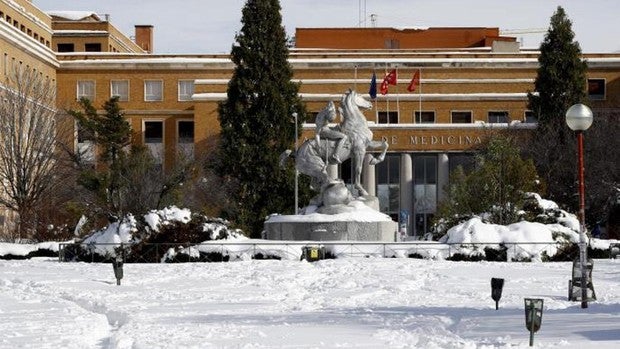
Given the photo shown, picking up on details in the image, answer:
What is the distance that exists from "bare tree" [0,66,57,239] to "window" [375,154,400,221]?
24212 mm

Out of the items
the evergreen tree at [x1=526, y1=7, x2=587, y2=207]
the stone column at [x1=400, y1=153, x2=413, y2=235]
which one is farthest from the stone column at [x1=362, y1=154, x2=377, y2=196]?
the evergreen tree at [x1=526, y1=7, x2=587, y2=207]

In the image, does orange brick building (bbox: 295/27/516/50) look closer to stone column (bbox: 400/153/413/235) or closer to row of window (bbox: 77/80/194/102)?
row of window (bbox: 77/80/194/102)

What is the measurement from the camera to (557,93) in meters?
70.0

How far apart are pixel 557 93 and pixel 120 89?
38443 mm

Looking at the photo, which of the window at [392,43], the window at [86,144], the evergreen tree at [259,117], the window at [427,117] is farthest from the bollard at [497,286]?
the window at [392,43]

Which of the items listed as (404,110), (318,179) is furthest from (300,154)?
(404,110)

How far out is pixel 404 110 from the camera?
8938 cm

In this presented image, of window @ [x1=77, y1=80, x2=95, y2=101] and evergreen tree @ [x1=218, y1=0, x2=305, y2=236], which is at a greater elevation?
window @ [x1=77, y1=80, x2=95, y2=101]

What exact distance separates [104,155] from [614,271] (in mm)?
47664

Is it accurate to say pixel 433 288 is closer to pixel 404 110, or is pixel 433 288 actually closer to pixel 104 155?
pixel 104 155

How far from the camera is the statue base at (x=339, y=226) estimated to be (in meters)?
43.3

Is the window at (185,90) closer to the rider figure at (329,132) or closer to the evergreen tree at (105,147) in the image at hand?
the evergreen tree at (105,147)

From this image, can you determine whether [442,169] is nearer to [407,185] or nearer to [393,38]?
[407,185]

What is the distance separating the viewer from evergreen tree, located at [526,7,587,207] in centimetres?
6912
